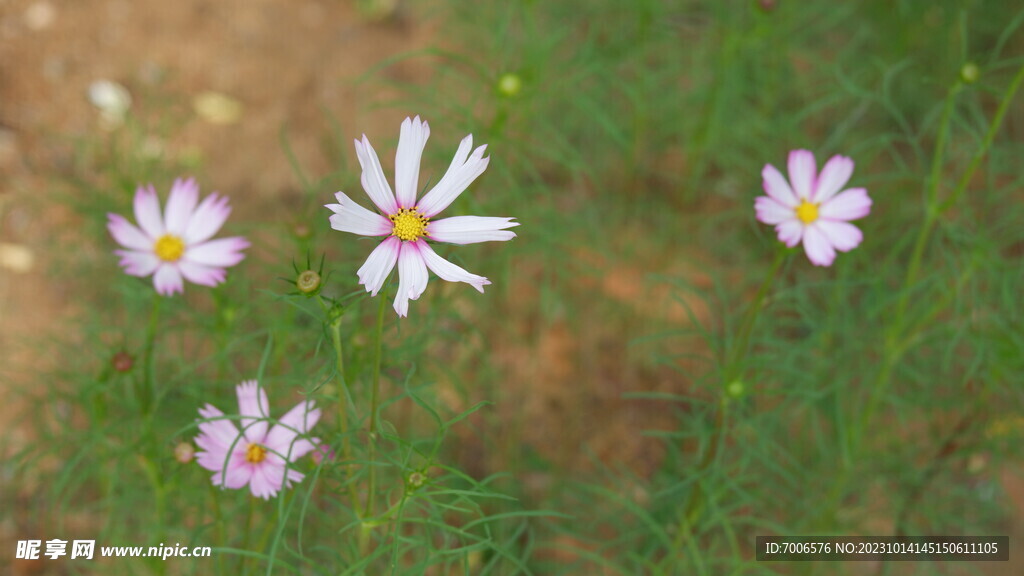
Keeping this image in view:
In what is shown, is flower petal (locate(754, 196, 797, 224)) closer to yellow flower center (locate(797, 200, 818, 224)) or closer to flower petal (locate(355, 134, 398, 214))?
yellow flower center (locate(797, 200, 818, 224))

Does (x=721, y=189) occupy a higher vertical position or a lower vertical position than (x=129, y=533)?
higher

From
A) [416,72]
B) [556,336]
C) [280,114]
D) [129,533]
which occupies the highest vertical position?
[416,72]

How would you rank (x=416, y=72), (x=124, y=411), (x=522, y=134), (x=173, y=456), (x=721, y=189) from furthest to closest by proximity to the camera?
1. (x=416, y=72)
2. (x=721, y=189)
3. (x=522, y=134)
4. (x=124, y=411)
5. (x=173, y=456)

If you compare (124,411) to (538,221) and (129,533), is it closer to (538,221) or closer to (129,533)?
(129,533)

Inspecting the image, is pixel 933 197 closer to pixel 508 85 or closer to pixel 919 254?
pixel 919 254

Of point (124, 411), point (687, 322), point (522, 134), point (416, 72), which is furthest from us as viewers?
point (416, 72)

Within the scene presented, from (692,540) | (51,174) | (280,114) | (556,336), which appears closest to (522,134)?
(556,336)
